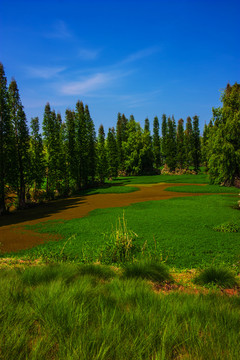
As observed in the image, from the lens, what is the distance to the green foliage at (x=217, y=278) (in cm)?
495

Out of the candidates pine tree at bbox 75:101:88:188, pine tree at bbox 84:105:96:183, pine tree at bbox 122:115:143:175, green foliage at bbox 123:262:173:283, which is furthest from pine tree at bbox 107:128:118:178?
green foliage at bbox 123:262:173:283

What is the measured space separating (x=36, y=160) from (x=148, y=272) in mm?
26468

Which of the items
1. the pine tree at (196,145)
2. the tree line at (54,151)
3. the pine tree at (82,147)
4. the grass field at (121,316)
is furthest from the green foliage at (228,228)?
the pine tree at (196,145)

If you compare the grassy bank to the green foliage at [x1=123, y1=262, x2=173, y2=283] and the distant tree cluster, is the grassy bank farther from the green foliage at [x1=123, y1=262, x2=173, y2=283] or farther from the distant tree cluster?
the distant tree cluster

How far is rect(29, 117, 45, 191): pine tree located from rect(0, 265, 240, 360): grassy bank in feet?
80.3

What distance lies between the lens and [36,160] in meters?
28.3

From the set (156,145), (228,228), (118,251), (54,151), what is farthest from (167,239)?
(156,145)

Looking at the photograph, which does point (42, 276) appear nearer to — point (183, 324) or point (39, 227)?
point (183, 324)

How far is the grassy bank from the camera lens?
6.52 feet

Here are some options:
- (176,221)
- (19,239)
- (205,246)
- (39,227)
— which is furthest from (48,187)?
(205,246)

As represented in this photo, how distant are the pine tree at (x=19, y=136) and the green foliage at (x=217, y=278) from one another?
74.6ft

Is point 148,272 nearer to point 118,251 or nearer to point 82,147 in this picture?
point 118,251

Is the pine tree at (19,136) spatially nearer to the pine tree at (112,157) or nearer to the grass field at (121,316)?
the grass field at (121,316)

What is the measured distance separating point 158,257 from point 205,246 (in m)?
2.25
